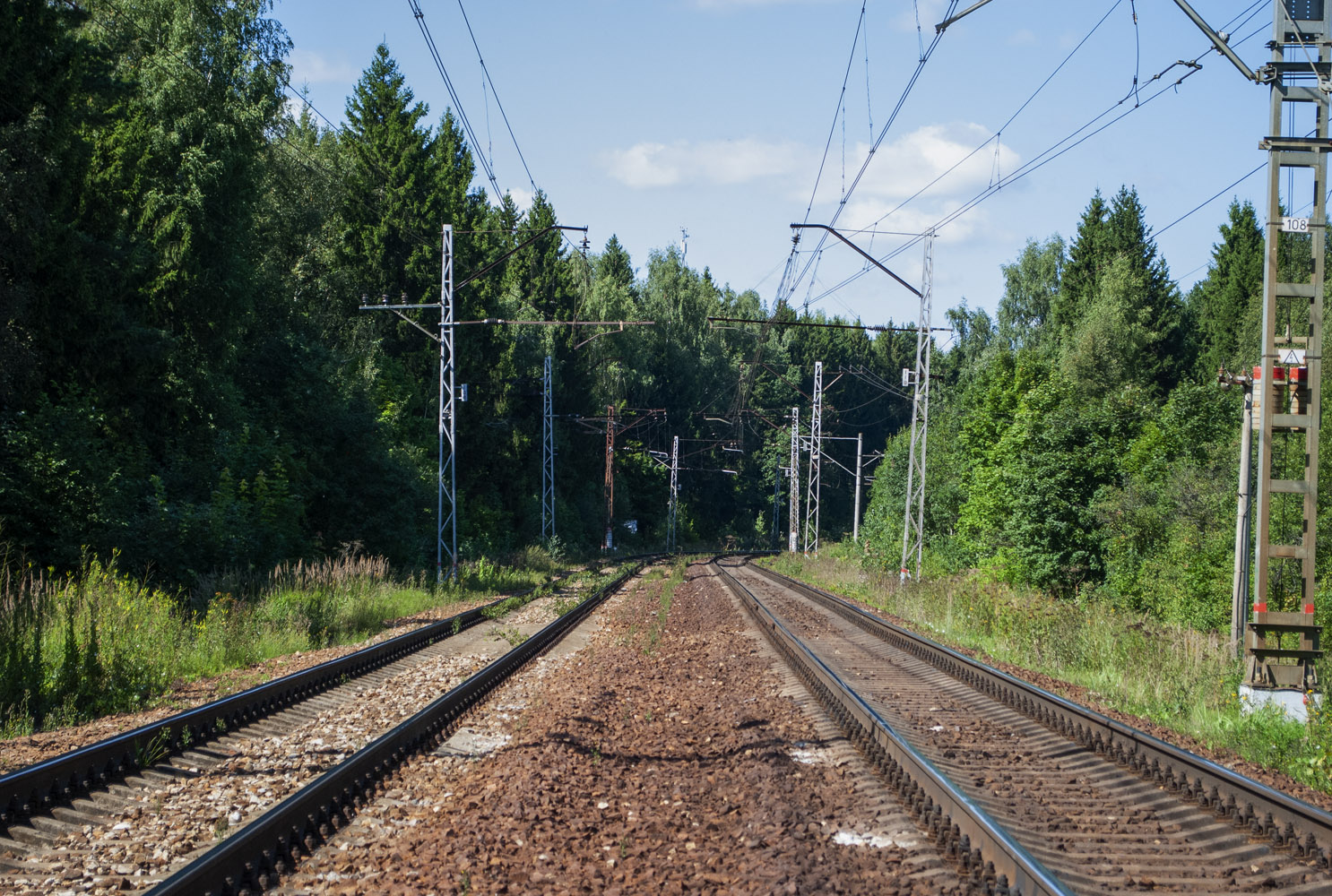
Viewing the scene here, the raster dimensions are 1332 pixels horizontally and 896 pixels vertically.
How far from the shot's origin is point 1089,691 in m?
11.7

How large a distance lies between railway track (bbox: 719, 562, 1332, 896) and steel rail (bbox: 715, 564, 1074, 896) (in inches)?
0.5

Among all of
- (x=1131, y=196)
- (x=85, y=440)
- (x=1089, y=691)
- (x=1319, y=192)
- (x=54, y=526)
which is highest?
(x=1131, y=196)

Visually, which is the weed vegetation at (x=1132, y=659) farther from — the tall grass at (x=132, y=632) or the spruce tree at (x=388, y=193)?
the spruce tree at (x=388, y=193)

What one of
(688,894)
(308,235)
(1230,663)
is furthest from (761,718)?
(308,235)

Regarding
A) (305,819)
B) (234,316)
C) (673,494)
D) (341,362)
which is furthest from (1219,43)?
(673,494)

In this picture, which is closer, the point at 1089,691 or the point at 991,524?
the point at 1089,691

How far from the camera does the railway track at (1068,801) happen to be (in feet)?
17.4

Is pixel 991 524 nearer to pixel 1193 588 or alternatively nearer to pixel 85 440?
pixel 1193 588

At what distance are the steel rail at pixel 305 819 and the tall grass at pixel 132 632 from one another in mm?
3492

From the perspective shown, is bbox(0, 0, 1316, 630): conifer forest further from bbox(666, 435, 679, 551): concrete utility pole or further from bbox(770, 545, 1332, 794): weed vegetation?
bbox(666, 435, 679, 551): concrete utility pole

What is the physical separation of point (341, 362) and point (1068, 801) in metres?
28.3

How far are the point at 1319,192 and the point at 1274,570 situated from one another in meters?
6.13

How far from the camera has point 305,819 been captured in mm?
5906

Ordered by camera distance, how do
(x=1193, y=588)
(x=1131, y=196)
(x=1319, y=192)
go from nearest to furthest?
1. (x=1319, y=192)
2. (x=1193, y=588)
3. (x=1131, y=196)
